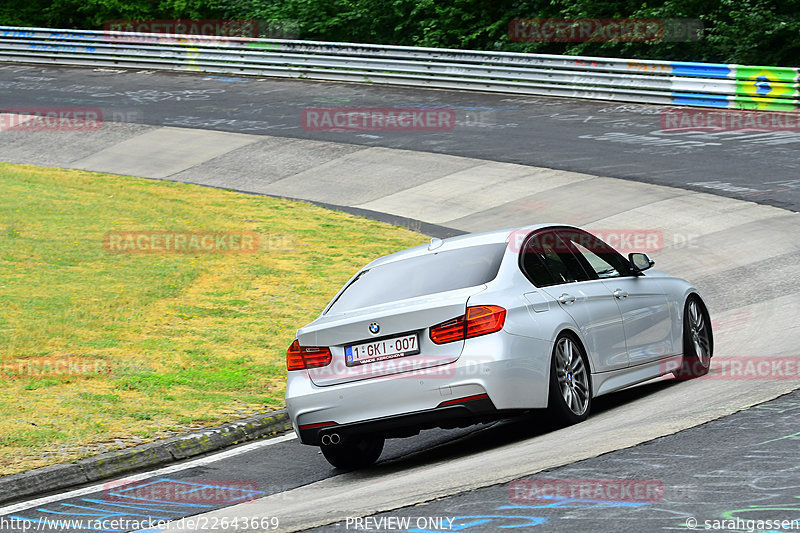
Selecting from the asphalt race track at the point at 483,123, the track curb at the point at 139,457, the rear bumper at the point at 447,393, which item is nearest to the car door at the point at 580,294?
the rear bumper at the point at 447,393

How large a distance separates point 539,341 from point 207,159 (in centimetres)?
1873

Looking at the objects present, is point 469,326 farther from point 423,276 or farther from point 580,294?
point 580,294

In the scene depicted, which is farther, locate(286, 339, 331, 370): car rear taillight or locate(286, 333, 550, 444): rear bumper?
locate(286, 339, 331, 370): car rear taillight

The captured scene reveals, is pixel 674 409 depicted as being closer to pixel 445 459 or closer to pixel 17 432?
pixel 445 459

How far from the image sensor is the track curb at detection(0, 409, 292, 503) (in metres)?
7.74

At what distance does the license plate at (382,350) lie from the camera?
25.0 ft

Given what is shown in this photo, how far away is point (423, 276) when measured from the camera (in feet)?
27.1

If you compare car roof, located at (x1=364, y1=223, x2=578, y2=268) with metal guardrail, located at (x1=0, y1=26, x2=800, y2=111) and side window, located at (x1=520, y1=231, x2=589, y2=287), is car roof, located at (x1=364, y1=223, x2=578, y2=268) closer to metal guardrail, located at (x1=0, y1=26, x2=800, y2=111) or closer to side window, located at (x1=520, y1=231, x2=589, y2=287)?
side window, located at (x1=520, y1=231, x2=589, y2=287)

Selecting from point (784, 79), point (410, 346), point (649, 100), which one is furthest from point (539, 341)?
point (649, 100)

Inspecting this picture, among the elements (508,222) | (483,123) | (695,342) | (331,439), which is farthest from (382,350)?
(483,123)

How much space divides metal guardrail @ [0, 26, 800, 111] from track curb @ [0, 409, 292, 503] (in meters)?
18.2

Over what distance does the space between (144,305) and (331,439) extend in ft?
22.1

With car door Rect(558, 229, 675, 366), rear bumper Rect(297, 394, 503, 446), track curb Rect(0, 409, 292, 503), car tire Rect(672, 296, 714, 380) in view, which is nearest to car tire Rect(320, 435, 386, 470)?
rear bumper Rect(297, 394, 503, 446)

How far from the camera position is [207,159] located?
25.5 metres
